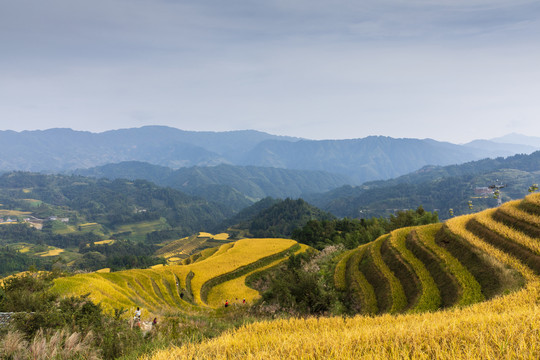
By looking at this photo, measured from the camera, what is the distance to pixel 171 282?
4956cm

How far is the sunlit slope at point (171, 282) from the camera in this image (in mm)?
32097

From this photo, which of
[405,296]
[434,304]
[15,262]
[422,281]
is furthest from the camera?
[15,262]

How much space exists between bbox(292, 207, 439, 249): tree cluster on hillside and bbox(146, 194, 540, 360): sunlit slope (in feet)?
93.4

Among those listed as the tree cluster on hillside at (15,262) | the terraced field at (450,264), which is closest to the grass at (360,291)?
the terraced field at (450,264)

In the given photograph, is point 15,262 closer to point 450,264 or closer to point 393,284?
point 393,284

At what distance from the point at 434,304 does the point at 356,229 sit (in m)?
70.6

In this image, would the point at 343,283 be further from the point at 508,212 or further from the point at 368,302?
the point at 508,212

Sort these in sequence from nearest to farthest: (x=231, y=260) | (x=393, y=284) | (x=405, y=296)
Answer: (x=405, y=296), (x=393, y=284), (x=231, y=260)

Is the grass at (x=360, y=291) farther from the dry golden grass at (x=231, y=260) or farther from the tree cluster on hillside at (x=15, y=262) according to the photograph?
the tree cluster on hillside at (x=15, y=262)

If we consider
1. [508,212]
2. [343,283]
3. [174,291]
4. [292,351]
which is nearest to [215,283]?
[174,291]

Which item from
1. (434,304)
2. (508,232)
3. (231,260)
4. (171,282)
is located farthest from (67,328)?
(231,260)

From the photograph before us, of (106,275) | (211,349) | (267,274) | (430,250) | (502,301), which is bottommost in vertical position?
(267,274)

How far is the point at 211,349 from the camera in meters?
7.88

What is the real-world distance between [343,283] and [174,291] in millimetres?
30050
